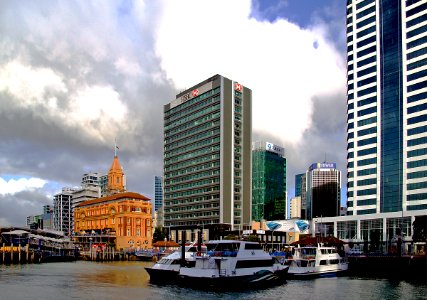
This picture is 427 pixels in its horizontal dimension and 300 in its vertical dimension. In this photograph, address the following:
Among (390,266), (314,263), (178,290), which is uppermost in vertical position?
(178,290)

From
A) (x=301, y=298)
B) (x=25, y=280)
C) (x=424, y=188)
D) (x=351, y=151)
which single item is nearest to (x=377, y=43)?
(x=351, y=151)

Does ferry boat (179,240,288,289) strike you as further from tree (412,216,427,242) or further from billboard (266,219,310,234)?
billboard (266,219,310,234)

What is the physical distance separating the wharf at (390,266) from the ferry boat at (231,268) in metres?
30.5

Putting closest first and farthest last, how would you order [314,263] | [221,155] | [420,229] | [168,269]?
[168,269] < [314,263] < [420,229] < [221,155]

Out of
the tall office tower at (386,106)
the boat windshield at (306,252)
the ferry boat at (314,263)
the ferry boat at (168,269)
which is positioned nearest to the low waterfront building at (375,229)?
the tall office tower at (386,106)

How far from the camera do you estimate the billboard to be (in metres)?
166

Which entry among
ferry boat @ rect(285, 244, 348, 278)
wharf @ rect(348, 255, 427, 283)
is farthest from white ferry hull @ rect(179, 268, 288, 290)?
wharf @ rect(348, 255, 427, 283)

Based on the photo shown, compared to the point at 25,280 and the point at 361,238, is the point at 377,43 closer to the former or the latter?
the point at 361,238

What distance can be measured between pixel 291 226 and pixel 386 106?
180ft

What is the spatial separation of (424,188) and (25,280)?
10704 centimetres

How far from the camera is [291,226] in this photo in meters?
172

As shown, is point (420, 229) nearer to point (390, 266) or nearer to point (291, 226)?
point (390, 266)

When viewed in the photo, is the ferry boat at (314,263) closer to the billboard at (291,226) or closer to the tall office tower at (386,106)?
the tall office tower at (386,106)

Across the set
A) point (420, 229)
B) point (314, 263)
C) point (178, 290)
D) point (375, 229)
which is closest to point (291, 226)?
point (375, 229)
